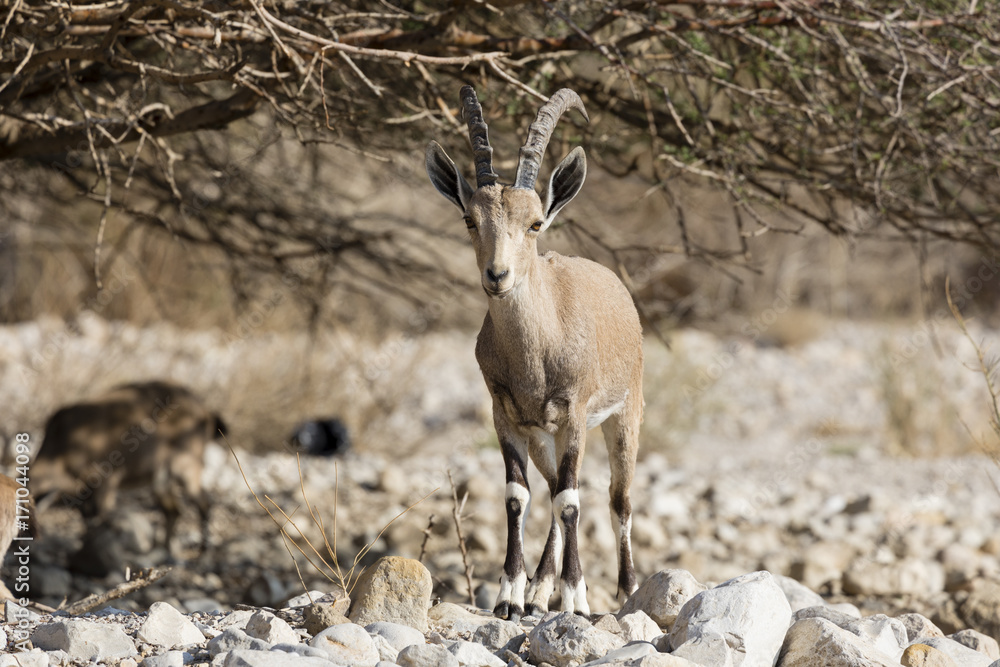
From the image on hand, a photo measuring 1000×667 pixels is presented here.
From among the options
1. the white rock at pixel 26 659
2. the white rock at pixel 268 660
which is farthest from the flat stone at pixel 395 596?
the white rock at pixel 26 659

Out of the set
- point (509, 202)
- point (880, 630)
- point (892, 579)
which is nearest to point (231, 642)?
point (509, 202)

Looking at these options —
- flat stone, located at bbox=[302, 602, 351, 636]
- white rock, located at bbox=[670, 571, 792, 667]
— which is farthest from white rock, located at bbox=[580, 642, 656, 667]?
flat stone, located at bbox=[302, 602, 351, 636]

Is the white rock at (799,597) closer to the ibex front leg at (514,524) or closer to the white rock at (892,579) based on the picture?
the ibex front leg at (514,524)

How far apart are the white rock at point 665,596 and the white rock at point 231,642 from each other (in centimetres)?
151

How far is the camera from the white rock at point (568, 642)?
3.64 metres

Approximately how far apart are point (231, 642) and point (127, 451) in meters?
5.42

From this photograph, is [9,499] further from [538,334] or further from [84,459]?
[84,459]

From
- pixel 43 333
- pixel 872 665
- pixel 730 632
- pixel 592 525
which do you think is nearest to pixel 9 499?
pixel 730 632

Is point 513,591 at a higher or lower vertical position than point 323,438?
higher

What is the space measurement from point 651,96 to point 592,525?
147 inches

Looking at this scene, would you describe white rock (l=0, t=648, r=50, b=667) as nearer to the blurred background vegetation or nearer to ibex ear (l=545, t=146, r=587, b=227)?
the blurred background vegetation

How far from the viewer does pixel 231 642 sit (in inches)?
147

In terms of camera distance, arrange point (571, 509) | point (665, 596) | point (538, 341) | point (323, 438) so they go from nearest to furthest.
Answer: point (538, 341) → point (571, 509) → point (665, 596) → point (323, 438)

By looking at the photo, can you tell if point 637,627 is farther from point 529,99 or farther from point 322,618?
point 529,99
